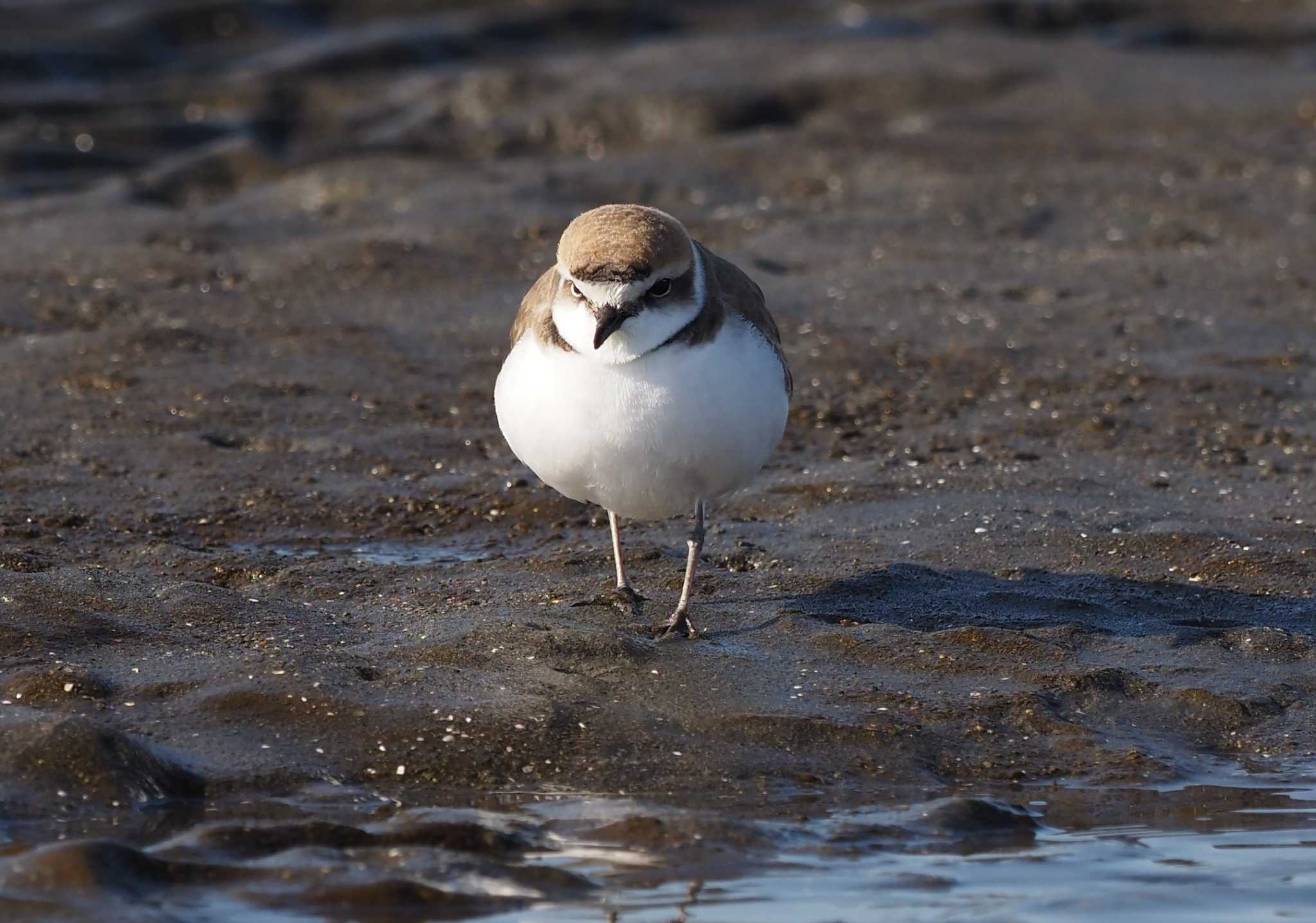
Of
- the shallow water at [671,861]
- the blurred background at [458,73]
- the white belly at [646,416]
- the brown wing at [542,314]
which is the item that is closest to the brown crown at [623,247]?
the brown wing at [542,314]

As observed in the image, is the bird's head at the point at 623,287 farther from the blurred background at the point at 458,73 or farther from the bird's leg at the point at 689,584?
the blurred background at the point at 458,73

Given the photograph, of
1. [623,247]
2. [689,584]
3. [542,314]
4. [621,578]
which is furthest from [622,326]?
[621,578]

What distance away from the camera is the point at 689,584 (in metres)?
7.54

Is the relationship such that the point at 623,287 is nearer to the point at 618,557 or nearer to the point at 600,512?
the point at 618,557

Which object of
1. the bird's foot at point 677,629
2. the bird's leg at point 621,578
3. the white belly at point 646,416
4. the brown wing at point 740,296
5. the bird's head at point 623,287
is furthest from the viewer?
the bird's leg at point 621,578

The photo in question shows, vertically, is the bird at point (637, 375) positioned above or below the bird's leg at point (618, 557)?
above

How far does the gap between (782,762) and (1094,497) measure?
322 cm

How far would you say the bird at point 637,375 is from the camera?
22.2 feet

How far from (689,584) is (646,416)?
97 cm

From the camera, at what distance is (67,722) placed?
244 inches

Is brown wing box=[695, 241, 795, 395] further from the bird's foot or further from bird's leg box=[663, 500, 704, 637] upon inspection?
the bird's foot

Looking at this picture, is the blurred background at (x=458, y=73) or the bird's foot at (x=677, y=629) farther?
the blurred background at (x=458, y=73)

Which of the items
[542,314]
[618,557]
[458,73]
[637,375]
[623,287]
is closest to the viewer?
[623,287]

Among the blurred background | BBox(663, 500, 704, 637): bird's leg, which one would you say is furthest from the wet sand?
BBox(663, 500, 704, 637): bird's leg
